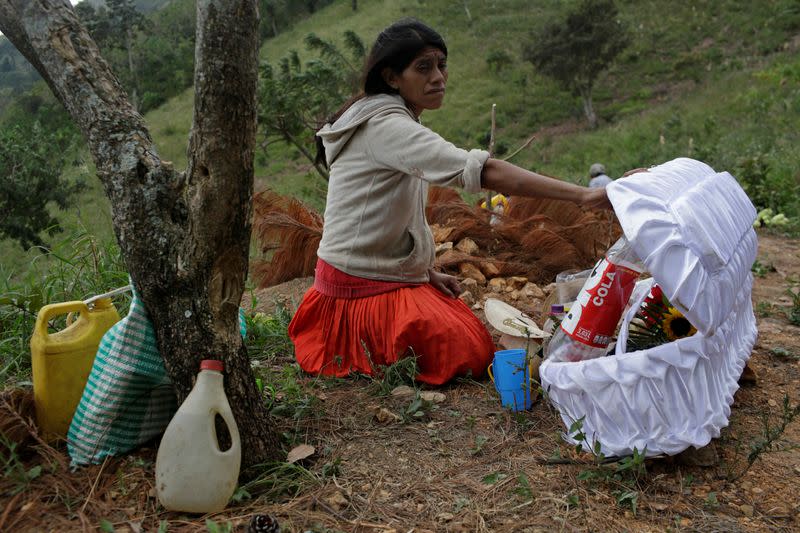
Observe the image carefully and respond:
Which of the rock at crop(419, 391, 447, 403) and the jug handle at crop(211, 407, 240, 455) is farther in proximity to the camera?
the rock at crop(419, 391, 447, 403)

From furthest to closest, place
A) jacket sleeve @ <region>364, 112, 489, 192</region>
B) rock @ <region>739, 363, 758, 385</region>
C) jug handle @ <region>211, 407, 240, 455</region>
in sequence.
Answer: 1. rock @ <region>739, 363, 758, 385</region>
2. jacket sleeve @ <region>364, 112, 489, 192</region>
3. jug handle @ <region>211, 407, 240, 455</region>

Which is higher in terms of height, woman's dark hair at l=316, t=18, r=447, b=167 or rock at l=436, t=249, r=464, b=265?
woman's dark hair at l=316, t=18, r=447, b=167

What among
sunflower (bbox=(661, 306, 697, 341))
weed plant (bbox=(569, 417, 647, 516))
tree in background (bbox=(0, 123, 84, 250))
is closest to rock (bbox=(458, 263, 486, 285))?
sunflower (bbox=(661, 306, 697, 341))

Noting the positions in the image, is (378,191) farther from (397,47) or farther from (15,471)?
(15,471)

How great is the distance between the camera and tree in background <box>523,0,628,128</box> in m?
20.3

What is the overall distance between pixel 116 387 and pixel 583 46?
2130 centimetres

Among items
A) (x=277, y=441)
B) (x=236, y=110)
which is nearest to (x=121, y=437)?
(x=277, y=441)

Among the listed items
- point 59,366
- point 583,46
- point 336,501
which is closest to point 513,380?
point 336,501

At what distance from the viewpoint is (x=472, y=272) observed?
148 inches

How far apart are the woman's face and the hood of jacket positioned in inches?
1.8

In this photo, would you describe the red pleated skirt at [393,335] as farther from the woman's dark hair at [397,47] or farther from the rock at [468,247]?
the rock at [468,247]

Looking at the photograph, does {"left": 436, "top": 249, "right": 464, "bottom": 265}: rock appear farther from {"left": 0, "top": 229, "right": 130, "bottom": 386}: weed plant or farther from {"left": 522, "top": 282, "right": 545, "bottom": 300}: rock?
{"left": 0, "top": 229, "right": 130, "bottom": 386}: weed plant

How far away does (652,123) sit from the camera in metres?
16.3

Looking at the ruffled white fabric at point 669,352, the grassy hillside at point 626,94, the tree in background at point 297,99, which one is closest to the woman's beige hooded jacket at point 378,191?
the ruffled white fabric at point 669,352
